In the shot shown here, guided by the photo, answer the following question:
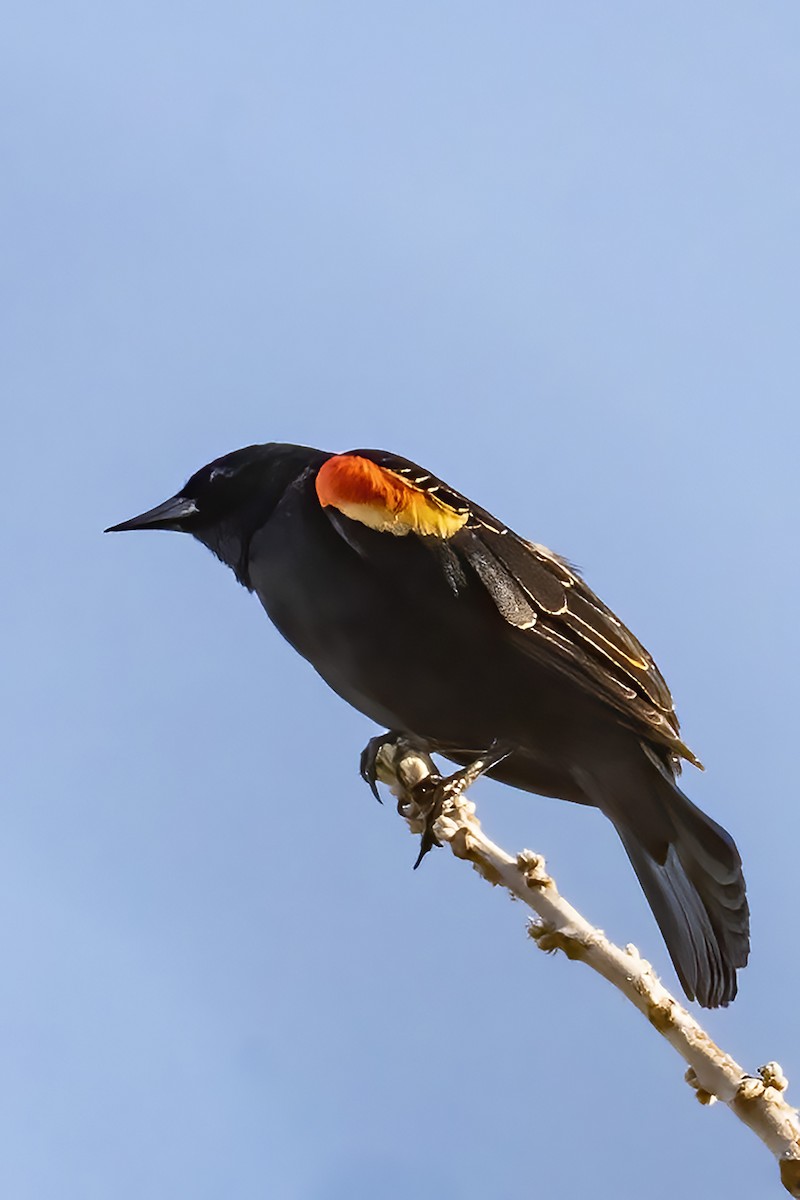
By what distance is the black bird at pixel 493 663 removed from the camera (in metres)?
2.69

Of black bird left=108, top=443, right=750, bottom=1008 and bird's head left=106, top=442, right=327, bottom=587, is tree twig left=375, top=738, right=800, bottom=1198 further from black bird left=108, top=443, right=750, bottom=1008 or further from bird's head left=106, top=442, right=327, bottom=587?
bird's head left=106, top=442, right=327, bottom=587

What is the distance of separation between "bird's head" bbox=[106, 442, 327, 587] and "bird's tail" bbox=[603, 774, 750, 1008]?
3.56 ft

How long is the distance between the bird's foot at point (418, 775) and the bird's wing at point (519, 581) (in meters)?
0.26

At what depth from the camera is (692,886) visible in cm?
266

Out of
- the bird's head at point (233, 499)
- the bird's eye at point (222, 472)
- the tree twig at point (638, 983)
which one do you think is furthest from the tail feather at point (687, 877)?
the bird's eye at point (222, 472)

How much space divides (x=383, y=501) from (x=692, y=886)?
1.02m

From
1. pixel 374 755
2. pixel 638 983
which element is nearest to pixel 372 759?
pixel 374 755

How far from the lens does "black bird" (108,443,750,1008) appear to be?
2.69m

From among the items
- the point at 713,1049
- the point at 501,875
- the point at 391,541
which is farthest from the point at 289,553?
the point at 713,1049

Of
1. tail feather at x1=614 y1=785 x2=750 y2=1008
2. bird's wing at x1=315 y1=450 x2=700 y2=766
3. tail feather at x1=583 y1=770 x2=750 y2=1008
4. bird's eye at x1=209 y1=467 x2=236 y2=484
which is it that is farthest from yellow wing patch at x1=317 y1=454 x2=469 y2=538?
tail feather at x1=614 y1=785 x2=750 y2=1008

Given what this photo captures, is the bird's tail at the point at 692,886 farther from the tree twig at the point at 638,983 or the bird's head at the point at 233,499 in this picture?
the bird's head at the point at 233,499

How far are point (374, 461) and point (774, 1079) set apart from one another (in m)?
1.64

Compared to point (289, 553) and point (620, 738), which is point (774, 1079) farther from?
point (289, 553)

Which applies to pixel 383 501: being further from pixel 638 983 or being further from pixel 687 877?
pixel 638 983
